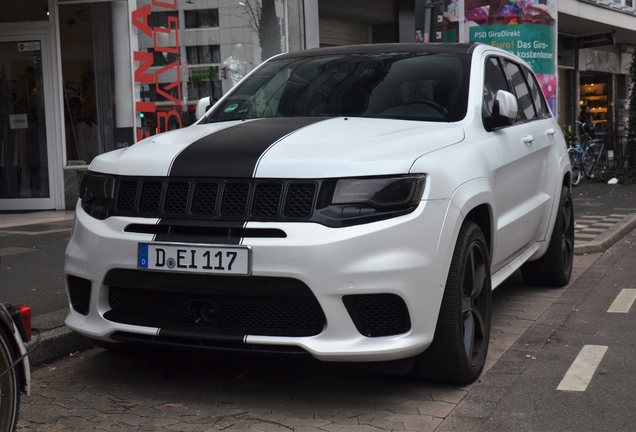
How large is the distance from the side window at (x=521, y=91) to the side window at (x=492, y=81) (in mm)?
233

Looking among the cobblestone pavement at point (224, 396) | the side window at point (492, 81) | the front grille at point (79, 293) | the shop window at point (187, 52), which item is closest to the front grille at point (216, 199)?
the front grille at point (79, 293)

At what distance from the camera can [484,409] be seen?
399 centimetres

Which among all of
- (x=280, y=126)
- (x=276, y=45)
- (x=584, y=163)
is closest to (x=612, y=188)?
(x=584, y=163)

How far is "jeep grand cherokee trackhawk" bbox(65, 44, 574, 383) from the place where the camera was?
12.3 ft

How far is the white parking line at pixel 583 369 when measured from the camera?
171 inches

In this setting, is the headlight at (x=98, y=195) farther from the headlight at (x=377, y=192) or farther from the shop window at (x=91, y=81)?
the shop window at (x=91, y=81)

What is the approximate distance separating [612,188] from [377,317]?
14586 mm

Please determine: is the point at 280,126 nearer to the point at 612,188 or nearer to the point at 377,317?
the point at 377,317

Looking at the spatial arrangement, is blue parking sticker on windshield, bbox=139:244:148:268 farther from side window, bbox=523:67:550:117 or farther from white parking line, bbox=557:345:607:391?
side window, bbox=523:67:550:117

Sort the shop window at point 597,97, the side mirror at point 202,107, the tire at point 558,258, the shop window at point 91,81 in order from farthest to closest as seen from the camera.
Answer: the shop window at point 597,97 < the shop window at point 91,81 < the tire at point 558,258 < the side mirror at point 202,107

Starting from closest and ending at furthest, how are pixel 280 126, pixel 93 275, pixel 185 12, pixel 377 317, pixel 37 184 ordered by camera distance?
pixel 377 317
pixel 93 275
pixel 280 126
pixel 37 184
pixel 185 12

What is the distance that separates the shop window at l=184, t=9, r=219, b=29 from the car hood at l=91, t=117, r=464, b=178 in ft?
29.3

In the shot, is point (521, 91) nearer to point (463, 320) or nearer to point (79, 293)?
point (463, 320)

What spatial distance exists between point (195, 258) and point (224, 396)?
2.60ft
